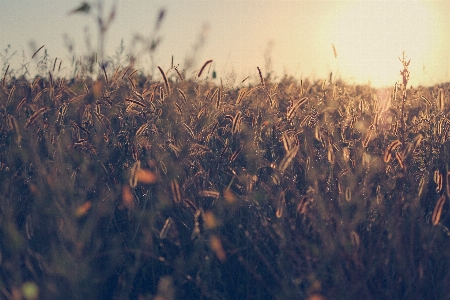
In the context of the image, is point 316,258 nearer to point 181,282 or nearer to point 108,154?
point 181,282

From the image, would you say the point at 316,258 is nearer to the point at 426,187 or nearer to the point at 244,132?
the point at 426,187

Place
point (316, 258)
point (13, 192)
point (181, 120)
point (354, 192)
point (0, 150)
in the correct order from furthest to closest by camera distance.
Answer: point (181, 120)
point (0, 150)
point (13, 192)
point (354, 192)
point (316, 258)

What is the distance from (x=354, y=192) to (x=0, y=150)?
1.47 meters

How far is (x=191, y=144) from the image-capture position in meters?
2.12

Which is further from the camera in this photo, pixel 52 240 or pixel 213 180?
pixel 213 180

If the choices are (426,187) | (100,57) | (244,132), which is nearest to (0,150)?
(100,57)

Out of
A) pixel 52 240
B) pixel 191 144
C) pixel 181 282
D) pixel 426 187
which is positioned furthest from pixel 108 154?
pixel 426 187

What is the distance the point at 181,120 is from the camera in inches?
97.1

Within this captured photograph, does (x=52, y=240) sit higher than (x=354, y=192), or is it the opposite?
(x=354, y=192)

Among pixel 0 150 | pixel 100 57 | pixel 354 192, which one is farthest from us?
pixel 0 150

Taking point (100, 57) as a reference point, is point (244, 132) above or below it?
below

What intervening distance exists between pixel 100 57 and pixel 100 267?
88 cm

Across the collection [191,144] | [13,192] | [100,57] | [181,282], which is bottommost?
[181,282]

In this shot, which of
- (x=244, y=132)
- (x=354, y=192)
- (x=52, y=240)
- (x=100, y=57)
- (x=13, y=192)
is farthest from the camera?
(x=244, y=132)
